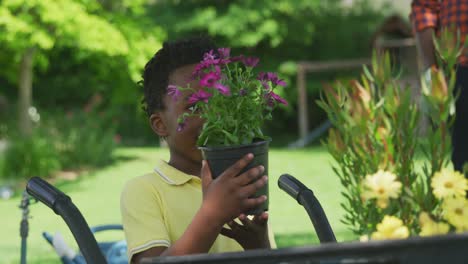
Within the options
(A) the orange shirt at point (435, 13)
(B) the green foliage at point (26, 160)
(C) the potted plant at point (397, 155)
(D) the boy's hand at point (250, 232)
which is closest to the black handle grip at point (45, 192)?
(D) the boy's hand at point (250, 232)

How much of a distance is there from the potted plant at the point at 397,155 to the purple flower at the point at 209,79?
9.5 inches

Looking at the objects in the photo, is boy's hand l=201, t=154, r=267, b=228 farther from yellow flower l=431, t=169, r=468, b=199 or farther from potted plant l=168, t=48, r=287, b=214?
yellow flower l=431, t=169, r=468, b=199

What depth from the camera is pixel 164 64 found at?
95.7 inches

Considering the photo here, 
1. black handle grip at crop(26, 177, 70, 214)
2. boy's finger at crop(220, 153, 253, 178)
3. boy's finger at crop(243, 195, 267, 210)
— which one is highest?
boy's finger at crop(220, 153, 253, 178)

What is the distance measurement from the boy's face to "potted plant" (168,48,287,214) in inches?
15.2

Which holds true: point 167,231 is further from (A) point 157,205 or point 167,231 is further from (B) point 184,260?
(B) point 184,260

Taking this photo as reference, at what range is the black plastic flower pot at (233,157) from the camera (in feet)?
5.80

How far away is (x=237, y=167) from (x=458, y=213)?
0.48m

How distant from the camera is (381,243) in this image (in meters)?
1.23

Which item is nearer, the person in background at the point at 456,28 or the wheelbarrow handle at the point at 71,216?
the wheelbarrow handle at the point at 71,216

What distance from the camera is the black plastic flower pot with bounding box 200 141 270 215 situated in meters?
1.77

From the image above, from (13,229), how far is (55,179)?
5.43m

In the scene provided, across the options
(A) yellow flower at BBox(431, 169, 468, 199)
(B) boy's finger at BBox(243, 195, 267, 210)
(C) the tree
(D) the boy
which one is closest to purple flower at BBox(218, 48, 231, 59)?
(D) the boy

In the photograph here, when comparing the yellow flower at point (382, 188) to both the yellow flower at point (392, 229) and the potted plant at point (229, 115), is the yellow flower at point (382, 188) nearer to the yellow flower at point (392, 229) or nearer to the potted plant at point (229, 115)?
the yellow flower at point (392, 229)
